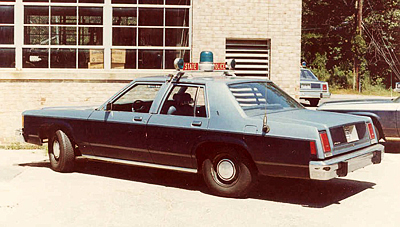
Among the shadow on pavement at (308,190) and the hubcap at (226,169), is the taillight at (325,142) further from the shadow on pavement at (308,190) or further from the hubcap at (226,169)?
the hubcap at (226,169)

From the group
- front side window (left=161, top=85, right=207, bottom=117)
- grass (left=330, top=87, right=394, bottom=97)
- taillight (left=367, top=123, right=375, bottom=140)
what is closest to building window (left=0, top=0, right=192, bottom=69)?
front side window (left=161, top=85, right=207, bottom=117)

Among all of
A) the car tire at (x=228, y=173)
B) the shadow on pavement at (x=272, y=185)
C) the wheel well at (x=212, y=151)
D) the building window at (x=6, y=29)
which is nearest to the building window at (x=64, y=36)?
the building window at (x=6, y=29)

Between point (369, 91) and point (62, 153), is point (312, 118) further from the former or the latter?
point (369, 91)

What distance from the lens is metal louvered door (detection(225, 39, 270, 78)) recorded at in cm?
1443

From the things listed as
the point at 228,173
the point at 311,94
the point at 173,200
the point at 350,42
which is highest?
the point at 350,42

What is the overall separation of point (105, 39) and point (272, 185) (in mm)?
6545

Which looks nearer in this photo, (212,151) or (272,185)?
(212,151)

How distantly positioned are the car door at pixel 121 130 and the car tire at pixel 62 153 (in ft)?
1.60

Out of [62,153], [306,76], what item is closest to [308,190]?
[62,153]

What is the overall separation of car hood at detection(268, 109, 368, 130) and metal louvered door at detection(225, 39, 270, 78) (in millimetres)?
6181

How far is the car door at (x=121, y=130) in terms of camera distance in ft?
28.0

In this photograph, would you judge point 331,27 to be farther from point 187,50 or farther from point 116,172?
point 116,172

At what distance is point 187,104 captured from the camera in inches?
333

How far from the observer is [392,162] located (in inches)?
439
